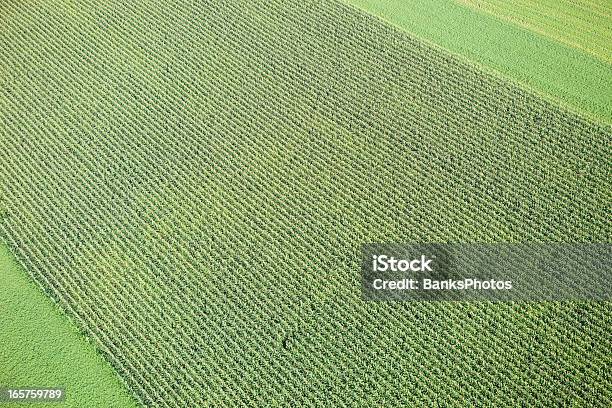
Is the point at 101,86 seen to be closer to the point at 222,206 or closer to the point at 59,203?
the point at 59,203

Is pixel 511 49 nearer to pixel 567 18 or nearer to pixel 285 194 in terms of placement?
pixel 567 18

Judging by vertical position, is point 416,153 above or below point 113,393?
above

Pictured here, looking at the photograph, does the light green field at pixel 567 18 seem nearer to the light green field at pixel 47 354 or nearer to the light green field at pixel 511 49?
the light green field at pixel 511 49

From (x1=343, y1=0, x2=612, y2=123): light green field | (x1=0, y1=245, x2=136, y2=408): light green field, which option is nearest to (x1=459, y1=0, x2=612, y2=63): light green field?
(x1=343, y1=0, x2=612, y2=123): light green field

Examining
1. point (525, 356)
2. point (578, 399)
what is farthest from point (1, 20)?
point (578, 399)

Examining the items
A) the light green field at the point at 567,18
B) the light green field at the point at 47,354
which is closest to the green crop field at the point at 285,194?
the light green field at the point at 47,354

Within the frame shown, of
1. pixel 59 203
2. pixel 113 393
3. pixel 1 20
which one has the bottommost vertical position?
pixel 113 393

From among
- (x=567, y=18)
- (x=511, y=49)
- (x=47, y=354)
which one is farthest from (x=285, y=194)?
(x=567, y=18)
